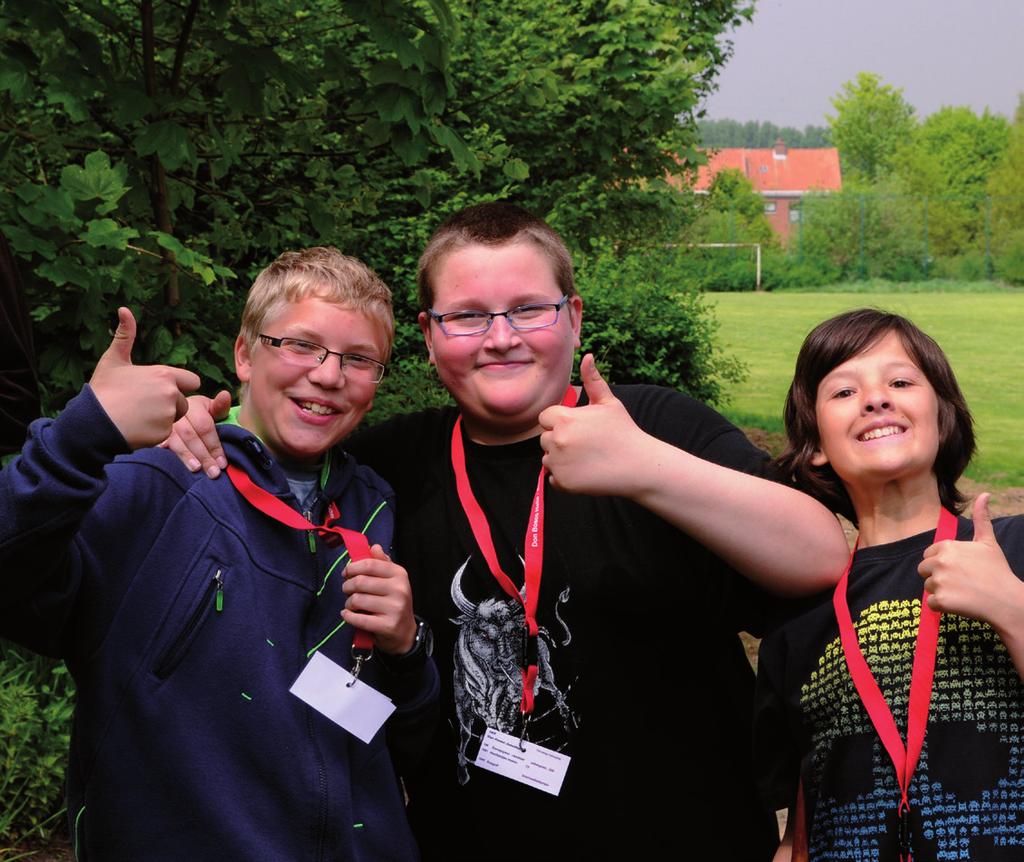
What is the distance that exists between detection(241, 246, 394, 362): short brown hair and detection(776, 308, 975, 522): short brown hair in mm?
816

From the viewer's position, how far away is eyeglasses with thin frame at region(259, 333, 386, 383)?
219 cm

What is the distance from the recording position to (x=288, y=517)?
79.7 inches

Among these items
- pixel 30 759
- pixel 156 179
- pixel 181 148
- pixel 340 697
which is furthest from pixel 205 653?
pixel 156 179

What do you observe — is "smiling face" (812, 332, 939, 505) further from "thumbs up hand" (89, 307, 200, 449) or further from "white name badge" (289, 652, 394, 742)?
"thumbs up hand" (89, 307, 200, 449)

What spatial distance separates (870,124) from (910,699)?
7940 cm

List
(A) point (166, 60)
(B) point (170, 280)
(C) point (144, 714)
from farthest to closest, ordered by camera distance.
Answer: (A) point (166, 60)
(B) point (170, 280)
(C) point (144, 714)

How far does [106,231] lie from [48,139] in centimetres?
93

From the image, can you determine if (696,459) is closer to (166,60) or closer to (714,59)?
(166,60)

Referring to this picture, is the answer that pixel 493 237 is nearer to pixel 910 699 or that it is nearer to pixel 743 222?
pixel 910 699

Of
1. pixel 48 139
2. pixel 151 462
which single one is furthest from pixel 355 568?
pixel 48 139

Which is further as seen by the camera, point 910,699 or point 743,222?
point 743,222

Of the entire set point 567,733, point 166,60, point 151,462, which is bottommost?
point 567,733

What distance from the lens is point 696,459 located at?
1.91 metres

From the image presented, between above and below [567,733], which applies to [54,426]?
above
